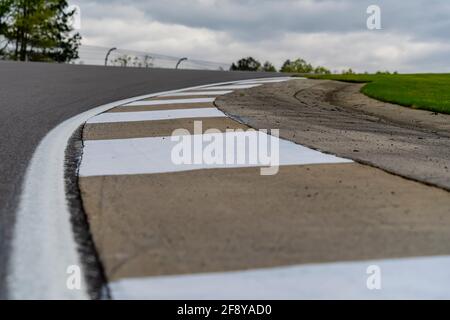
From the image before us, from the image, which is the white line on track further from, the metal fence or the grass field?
the metal fence

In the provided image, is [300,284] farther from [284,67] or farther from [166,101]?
[284,67]

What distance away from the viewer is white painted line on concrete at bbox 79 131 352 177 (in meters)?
4.61

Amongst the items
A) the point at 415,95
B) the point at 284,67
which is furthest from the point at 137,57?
the point at 284,67

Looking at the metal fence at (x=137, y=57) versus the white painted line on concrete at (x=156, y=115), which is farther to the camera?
the metal fence at (x=137, y=57)

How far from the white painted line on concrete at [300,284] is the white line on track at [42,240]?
28 cm

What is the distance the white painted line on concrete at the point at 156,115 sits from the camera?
7656 millimetres

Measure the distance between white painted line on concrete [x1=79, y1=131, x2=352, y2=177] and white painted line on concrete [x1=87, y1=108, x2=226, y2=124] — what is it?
1.68 metres

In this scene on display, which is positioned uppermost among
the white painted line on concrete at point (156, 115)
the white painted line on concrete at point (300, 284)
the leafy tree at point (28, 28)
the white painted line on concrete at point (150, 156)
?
the leafy tree at point (28, 28)

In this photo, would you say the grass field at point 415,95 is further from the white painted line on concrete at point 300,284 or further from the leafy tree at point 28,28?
the leafy tree at point 28,28

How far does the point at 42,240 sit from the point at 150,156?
2161 millimetres

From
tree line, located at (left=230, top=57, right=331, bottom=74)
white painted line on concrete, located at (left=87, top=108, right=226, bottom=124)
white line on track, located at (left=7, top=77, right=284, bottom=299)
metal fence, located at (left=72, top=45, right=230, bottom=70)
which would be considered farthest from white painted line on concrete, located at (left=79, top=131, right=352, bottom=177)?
tree line, located at (left=230, top=57, right=331, bottom=74)

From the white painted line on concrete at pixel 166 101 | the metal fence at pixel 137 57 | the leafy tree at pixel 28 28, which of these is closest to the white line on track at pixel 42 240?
the white painted line on concrete at pixel 166 101

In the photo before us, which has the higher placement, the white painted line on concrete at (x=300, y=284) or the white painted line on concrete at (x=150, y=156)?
the white painted line on concrete at (x=150, y=156)
